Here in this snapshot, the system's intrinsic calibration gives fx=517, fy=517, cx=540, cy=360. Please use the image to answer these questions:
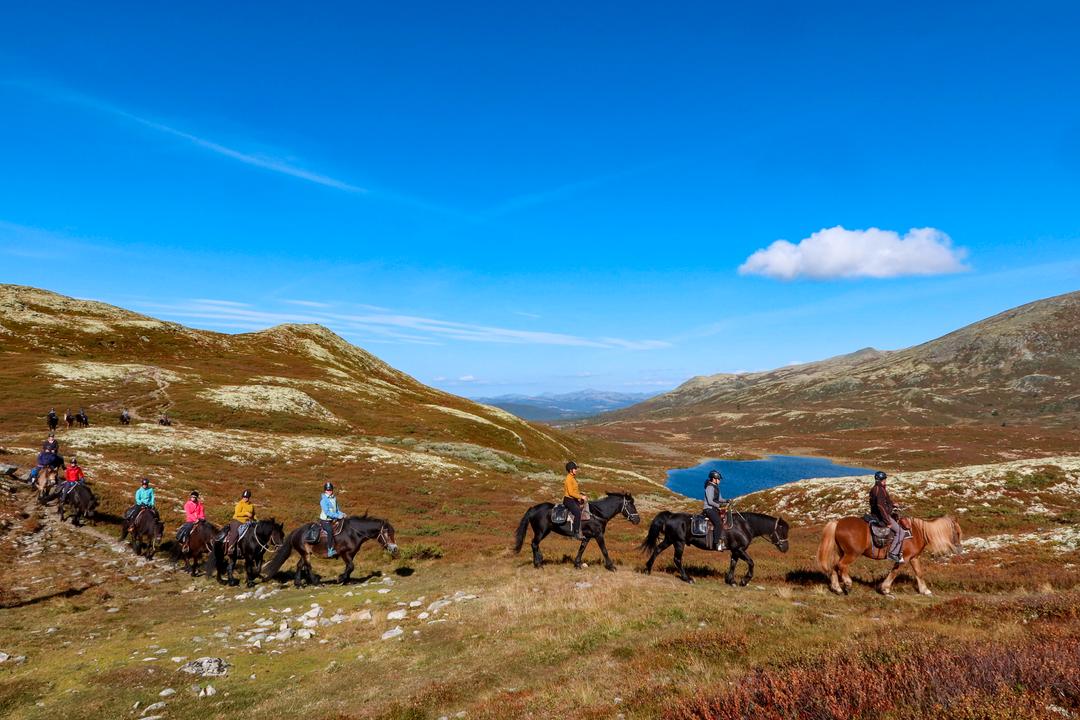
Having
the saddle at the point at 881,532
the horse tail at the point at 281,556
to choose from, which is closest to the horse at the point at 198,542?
the horse tail at the point at 281,556

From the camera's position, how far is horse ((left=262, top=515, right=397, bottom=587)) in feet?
66.3

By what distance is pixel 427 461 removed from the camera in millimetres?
57000

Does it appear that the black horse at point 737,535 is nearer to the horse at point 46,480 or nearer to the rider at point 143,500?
the rider at point 143,500

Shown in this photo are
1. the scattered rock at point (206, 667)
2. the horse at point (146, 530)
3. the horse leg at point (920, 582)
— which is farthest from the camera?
the horse at point (146, 530)

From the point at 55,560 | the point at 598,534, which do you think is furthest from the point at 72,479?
the point at 598,534

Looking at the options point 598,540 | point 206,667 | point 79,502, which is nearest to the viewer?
point 206,667

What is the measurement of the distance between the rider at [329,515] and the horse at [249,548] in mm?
2397

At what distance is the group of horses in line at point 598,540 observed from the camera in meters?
17.3

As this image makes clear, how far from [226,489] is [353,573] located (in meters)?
20.6

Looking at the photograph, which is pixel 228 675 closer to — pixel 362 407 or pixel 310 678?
pixel 310 678

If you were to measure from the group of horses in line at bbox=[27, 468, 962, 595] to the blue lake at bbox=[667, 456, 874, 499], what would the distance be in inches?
2809

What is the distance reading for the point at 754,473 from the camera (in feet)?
372

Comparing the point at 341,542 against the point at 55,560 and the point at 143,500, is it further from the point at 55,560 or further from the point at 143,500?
the point at 55,560

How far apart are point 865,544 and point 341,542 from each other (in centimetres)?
1897
